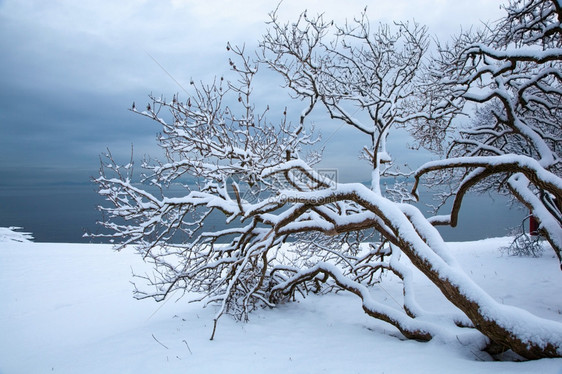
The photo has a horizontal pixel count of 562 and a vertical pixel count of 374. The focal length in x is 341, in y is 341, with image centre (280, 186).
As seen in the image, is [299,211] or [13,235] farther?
[13,235]

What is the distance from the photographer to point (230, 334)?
593 cm

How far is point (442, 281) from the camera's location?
410 centimetres

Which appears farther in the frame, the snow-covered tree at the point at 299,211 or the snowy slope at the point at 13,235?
the snowy slope at the point at 13,235

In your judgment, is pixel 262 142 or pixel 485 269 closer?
pixel 262 142

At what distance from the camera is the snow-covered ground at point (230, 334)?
442cm

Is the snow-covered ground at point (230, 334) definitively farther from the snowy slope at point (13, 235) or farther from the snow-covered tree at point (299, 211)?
the snowy slope at point (13, 235)

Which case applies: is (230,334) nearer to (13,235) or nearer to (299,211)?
(299,211)

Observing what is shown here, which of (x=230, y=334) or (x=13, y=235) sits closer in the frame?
(x=230, y=334)

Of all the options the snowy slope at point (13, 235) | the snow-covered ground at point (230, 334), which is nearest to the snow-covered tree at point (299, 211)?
the snow-covered ground at point (230, 334)

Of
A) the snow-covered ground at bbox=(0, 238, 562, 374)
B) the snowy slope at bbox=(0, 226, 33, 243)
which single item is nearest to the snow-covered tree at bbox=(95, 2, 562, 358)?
the snow-covered ground at bbox=(0, 238, 562, 374)

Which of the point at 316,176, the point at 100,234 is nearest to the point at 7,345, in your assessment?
the point at 100,234

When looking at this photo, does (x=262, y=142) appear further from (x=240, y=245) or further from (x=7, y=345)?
(x=7, y=345)

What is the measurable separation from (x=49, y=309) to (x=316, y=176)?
986cm

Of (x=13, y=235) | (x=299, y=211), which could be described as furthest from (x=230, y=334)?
(x=13, y=235)
